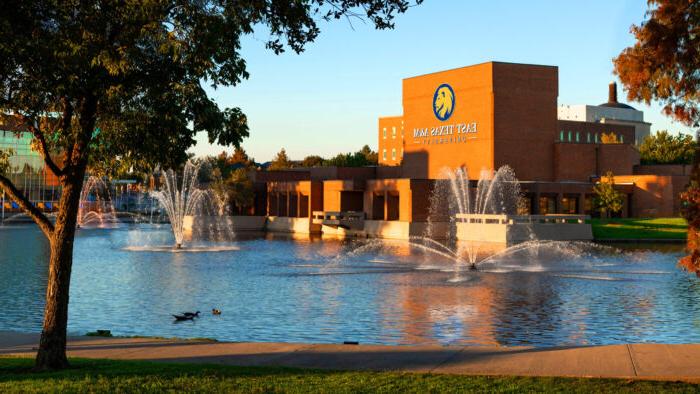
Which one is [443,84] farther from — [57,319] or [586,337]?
[57,319]

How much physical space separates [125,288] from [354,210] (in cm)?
6215

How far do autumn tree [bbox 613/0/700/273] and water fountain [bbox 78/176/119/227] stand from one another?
8924cm

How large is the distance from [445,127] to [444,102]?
2945mm

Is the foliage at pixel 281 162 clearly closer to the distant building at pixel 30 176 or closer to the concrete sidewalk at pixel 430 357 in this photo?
the distant building at pixel 30 176

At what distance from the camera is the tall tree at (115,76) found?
526 inches

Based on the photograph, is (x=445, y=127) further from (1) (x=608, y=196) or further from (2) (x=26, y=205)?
(2) (x=26, y=205)

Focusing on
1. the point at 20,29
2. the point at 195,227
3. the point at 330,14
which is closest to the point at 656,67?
the point at 330,14

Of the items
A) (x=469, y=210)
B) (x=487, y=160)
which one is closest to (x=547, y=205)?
(x=487, y=160)

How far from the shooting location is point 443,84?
98.8m

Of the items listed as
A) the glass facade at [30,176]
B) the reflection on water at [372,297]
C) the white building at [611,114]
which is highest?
the white building at [611,114]

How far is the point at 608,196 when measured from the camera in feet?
281

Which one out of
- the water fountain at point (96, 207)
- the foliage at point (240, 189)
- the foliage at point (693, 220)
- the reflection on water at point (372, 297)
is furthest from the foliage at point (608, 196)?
the foliage at point (693, 220)

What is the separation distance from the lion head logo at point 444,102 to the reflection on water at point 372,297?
4846 centimetres

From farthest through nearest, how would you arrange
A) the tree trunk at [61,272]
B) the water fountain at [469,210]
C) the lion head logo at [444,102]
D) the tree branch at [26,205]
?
1. the lion head logo at [444,102]
2. the water fountain at [469,210]
3. the tree branch at [26,205]
4. the tree trunk at [61,272]
